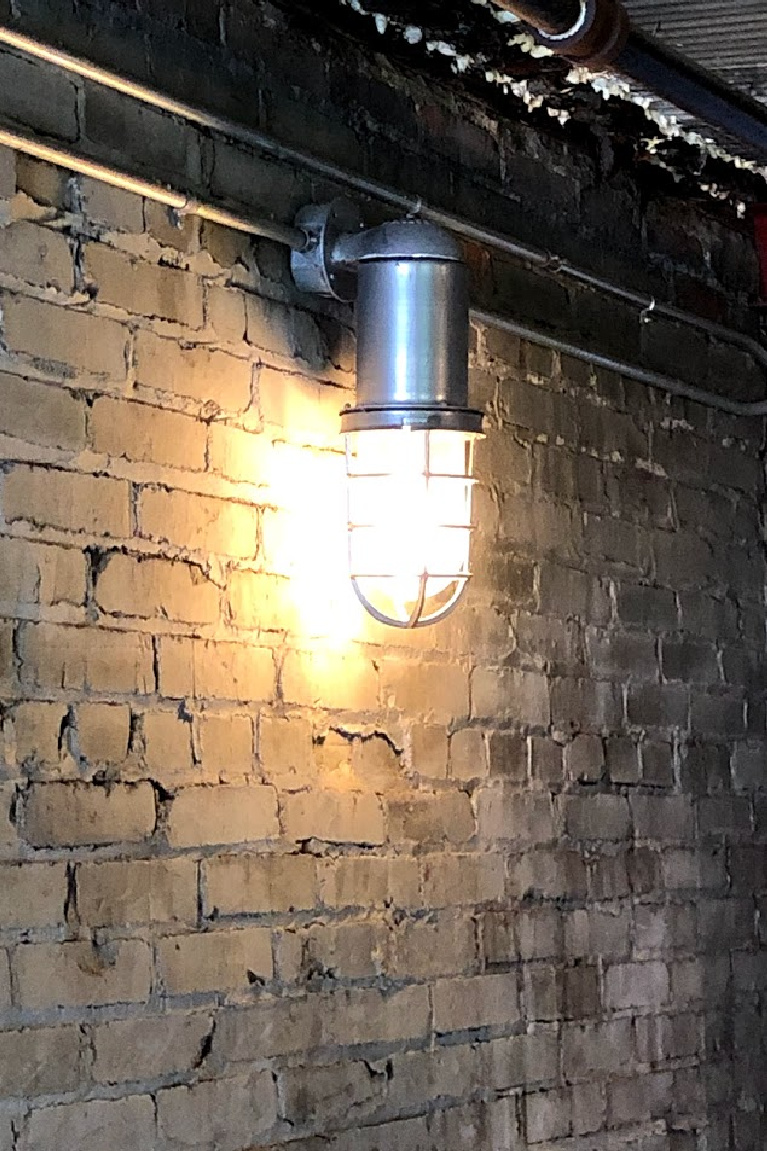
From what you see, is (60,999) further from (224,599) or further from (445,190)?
(445,190)

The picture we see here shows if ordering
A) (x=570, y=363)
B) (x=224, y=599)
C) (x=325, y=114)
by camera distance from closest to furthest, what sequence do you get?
(x=224, y=599) < (x=325, y=114) < (x=570, y=363)

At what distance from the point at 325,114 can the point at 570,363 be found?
0.71 m

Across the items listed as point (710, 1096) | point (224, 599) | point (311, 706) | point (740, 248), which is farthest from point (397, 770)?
point (740, 248)

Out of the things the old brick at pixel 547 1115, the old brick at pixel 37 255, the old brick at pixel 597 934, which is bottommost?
the old brick at pixel 547 1115

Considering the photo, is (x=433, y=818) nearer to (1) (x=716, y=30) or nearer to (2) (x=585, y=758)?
(2) (x=585, y=758)

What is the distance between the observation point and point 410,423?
2273 millimetres

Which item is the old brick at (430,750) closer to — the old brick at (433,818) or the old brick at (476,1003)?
the old brick at (433,818)

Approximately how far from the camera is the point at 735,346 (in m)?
3.47

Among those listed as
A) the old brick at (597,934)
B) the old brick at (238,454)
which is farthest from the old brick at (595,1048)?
the old brick at (238,454)

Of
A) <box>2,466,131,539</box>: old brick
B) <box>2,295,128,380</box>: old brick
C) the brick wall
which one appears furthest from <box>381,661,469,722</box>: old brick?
<box>2,295,128,380</box>: old brick

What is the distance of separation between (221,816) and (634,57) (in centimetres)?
117

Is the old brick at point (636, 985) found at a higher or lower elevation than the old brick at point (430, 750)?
lower

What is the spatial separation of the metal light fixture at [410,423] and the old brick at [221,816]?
0.32 metres

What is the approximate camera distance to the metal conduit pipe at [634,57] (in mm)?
2088
